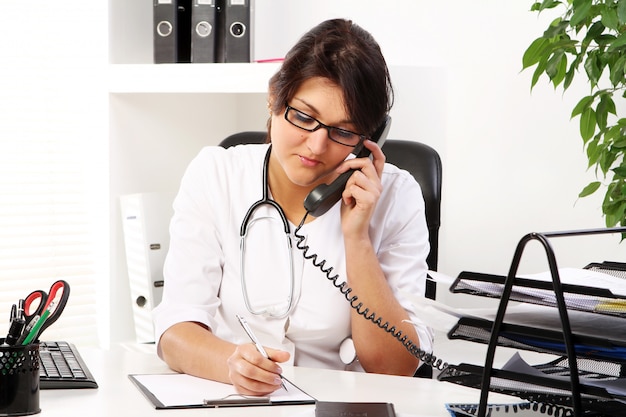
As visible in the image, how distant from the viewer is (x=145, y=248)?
2518 millimetres

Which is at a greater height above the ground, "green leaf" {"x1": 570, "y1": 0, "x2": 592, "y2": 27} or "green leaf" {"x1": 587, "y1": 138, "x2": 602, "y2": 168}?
"green leaf" {"x1": 570, "y1": 0, "x2": 592, "y2": 27}

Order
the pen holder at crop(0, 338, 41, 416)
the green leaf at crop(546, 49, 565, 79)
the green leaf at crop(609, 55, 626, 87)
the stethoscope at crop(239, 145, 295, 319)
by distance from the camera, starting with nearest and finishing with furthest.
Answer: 1. the pen holder at crop(0, 338, 41, 416)
2. the stethoscope at crop(239, 145, 295, 319)
3. the green leaf at crop(609, 55, 626, 87)
4. the green leaf at crop(546, 49, 565, 79)

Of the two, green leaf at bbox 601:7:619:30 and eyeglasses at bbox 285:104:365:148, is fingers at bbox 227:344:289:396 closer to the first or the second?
eyeglasses at bbox 285:104:365:148

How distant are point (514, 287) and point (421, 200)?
923 millimetres

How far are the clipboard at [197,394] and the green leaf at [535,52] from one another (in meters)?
1.10

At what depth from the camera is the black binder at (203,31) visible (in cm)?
257

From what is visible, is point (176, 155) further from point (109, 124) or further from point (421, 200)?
point (421, 200)

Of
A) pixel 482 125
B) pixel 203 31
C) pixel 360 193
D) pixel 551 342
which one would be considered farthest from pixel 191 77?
pixel 551 342

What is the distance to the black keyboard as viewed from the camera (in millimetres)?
1184

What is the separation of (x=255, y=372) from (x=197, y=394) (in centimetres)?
9

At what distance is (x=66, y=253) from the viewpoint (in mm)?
2834

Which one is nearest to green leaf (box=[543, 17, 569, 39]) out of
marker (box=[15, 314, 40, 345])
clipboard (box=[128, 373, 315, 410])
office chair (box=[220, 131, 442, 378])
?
office chair (box=[220, 131, 442, 378])

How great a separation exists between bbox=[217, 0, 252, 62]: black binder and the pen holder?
165 centimetres

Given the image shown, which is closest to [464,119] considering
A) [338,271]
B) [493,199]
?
[493,199]
